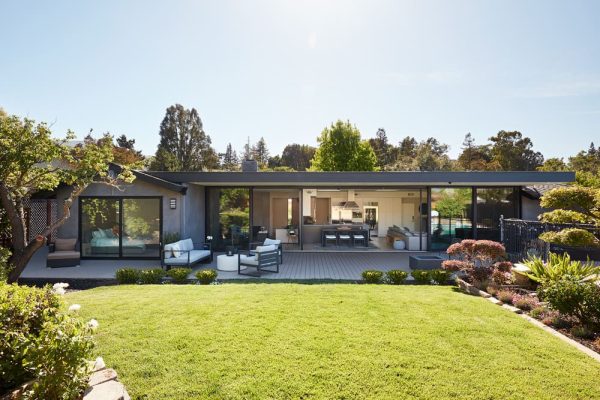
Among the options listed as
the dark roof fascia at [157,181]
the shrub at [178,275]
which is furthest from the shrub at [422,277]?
the dark roof fascia at [157,181]

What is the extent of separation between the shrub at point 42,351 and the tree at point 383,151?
52738mm

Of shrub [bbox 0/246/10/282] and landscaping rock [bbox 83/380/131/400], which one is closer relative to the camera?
landscaping rock [bbox 83/380/131/400]

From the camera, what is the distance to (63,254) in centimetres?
1119

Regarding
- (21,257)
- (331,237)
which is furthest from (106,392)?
(331,237)

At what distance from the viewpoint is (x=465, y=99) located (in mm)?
17375

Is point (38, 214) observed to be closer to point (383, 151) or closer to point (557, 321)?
point (557, 321)

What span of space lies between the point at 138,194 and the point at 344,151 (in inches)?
1175

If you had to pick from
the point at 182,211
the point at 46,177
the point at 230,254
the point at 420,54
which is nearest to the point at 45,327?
the point at 46,177

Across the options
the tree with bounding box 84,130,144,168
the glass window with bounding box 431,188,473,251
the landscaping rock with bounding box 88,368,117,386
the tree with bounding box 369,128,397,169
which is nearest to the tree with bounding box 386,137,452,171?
the tree with bounding box 369,128,397,169

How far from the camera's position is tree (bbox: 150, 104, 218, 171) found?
147 ft

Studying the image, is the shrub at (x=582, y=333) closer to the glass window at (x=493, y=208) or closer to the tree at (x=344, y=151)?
the glass window at (x=493, y=208)

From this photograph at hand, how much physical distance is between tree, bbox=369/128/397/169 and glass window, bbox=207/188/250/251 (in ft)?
135

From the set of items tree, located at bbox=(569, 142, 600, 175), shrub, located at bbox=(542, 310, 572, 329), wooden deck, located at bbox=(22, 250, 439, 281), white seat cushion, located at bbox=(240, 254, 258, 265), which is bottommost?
wooden deck, located at bbox=(22, 250, 439, 281)

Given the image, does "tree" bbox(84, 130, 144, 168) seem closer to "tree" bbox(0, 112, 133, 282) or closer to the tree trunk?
"tree" bbox(0, 112, 133, 282)
